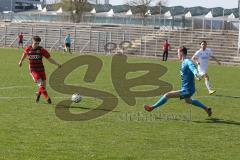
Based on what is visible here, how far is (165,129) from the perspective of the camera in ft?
37.7

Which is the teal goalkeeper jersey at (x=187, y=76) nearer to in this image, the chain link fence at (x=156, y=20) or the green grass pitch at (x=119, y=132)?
the green grass pitch at (x=119, y=132)

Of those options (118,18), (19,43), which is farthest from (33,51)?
(118,18)

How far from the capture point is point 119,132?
10961mm

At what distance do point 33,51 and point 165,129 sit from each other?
520 cm

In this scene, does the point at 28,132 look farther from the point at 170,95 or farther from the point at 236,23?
the point at 236,23

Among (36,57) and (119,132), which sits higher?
(36,57)

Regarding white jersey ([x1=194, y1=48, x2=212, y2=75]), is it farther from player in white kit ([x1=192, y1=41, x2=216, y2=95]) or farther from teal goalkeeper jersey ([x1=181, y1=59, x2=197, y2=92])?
teal goalkeeper jersey ([x1=181, y1=59, x2=197, y2=92])

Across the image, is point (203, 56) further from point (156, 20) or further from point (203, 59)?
point (156, 20)

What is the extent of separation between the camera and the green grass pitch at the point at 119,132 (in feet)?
29.5

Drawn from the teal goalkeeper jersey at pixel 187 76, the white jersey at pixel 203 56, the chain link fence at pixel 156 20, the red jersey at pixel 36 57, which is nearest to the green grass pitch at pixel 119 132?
the teal goalkeeper jersey at pixel 187 76

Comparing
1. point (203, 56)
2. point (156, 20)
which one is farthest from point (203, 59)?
point (156, 20)

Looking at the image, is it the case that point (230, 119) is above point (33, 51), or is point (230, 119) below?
below

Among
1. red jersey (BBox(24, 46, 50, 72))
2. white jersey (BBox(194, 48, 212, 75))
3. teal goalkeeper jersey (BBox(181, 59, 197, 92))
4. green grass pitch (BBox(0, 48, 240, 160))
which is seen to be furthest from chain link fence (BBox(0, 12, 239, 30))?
teal goalkeeper jersey (BBox(181, 59, 197, 92))

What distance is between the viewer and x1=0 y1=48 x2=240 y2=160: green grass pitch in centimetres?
898
